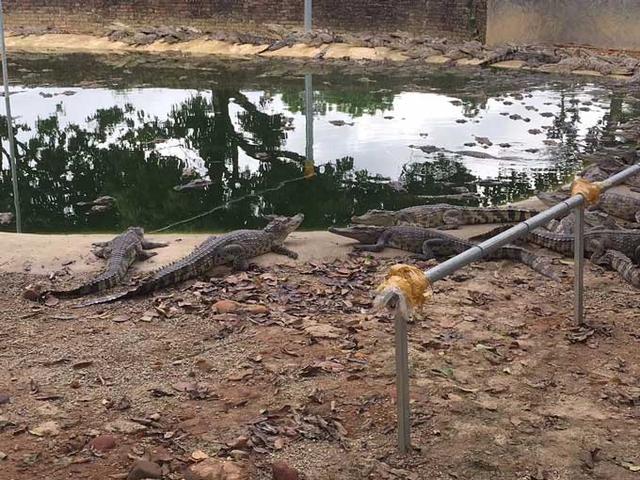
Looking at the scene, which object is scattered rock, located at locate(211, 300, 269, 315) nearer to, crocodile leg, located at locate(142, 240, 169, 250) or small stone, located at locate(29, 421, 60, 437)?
small stone, located at locate(29, 421, 60, 437)

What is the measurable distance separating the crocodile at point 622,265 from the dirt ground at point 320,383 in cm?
12

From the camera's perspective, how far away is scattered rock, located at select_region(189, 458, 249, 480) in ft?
9.95

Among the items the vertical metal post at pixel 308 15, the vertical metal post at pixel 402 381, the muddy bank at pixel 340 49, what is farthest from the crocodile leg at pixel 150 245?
the vertical metal post at pixel 308 15

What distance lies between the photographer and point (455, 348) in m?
4.25

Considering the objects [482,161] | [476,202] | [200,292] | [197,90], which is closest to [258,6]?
[197,90]

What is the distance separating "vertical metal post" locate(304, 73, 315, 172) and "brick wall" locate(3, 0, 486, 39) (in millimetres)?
6131

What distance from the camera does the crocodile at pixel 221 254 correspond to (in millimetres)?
5438

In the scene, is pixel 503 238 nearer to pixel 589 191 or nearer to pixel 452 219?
pixel 589 191

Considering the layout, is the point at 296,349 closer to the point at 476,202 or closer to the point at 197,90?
the point at 476,202

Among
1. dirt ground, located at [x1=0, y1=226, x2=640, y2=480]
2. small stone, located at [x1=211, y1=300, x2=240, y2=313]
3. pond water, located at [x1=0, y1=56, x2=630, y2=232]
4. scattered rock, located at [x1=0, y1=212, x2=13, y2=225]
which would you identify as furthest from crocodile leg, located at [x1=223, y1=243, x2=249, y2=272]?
scattered rock, located at [x1=0, y1=212, x2=13, y2=225]

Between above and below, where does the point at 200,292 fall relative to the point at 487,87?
below

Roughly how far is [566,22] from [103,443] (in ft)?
66.7

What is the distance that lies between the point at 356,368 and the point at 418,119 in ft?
32.0

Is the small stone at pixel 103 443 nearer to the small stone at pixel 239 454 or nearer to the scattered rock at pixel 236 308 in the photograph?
the small stone at pixel 239 454
